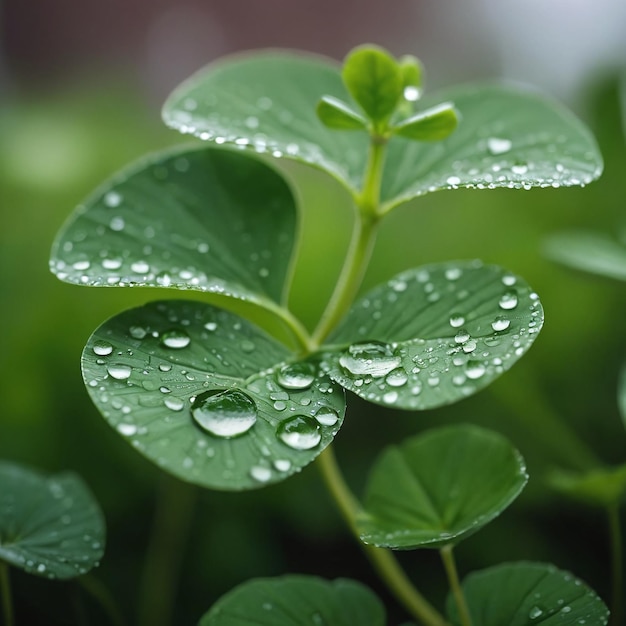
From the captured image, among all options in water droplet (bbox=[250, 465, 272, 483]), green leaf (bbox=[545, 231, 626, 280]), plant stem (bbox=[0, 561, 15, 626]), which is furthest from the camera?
green leaf (bbox=[545, 231, 626, 280])

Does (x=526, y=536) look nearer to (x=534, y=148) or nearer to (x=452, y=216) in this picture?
(x=534, y=148)

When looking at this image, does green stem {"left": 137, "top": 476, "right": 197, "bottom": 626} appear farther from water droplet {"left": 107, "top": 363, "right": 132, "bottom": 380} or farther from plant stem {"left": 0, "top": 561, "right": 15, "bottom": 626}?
water droplet {"left": 107, "top": 363, "right": 132, "bottom": 380}

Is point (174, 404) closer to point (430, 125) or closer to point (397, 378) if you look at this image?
point (397, 378)

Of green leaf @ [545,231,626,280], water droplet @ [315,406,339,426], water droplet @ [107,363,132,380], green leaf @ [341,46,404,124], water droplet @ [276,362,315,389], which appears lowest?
green leaf @ [545,231,626,280]

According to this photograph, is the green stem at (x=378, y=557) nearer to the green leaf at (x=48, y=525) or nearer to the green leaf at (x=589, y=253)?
the green leaf at (x=48, y=525)

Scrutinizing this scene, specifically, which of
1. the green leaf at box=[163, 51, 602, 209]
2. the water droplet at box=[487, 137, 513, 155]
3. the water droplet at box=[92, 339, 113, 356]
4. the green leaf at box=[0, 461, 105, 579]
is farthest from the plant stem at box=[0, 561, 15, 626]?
the water droplet at box=[487, 137, 513, 155]

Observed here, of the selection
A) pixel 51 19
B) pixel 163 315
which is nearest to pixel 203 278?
pixel 163 315
